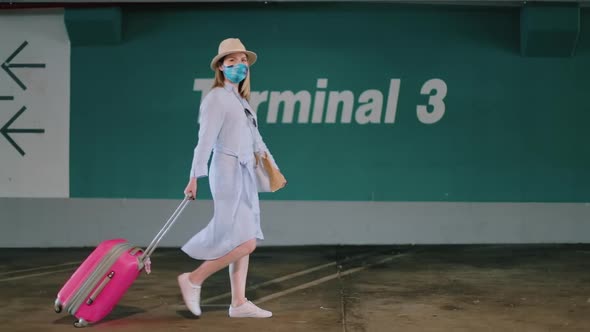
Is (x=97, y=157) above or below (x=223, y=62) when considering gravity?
below

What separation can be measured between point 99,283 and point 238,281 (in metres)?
1.03

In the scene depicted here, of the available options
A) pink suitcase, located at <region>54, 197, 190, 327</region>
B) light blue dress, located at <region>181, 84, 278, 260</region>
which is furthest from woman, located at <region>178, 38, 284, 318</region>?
pink suitcase, located at <region>54, 197, 190, 327</region>

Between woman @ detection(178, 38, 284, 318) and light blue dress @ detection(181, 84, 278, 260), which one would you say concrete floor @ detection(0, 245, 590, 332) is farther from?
light blue dress @ detection(181, 84, 278, 260)

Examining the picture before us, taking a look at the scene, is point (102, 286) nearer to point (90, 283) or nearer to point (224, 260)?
point (90, 283)

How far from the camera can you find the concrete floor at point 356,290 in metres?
7.22

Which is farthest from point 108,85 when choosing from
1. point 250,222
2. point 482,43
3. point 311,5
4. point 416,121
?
point 250,222

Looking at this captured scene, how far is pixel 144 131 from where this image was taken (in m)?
11.9

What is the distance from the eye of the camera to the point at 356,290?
869 cm

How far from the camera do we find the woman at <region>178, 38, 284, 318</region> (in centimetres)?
715

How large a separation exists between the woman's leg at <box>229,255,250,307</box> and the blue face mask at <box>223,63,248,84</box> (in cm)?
131

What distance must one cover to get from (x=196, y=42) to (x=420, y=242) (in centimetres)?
355

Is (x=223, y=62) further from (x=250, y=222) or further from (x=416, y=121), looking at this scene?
(x=416, y=121)

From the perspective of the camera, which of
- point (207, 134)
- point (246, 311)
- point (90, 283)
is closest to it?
point (90, 283)

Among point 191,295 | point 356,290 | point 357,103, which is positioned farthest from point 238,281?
point 357,103
